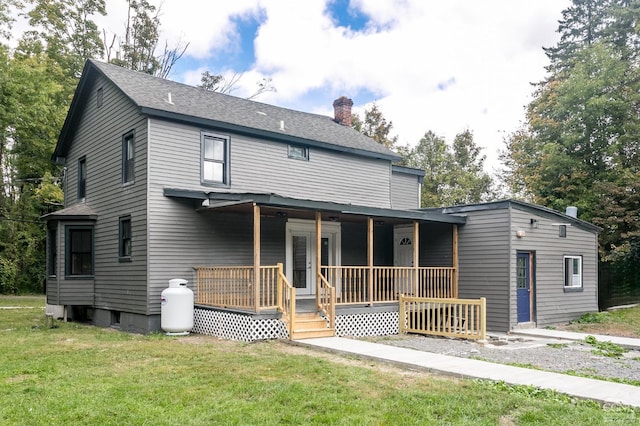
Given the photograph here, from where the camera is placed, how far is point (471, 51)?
2508 centimetres

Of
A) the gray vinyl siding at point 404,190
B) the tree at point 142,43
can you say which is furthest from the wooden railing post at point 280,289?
the tree at point 142,43

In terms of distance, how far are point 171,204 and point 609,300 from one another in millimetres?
15970

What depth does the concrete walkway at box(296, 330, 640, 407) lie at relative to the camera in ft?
19.7

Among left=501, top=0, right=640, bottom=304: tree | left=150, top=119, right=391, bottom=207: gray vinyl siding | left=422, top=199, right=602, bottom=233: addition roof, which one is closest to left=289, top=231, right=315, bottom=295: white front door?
left=150, top=119, right=391, bottom=207: gray vinyl siding

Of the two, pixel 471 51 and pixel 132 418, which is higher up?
pixel 471 51

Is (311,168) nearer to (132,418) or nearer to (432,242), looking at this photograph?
(432,242)

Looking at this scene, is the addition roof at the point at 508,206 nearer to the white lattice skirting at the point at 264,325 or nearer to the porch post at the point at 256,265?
the white lattice skirting at the point at 264,325

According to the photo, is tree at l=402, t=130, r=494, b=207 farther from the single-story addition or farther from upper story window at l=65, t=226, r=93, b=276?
upper story window at l=65, t=226, r=93, b=276

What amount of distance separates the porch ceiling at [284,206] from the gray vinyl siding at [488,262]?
53cm

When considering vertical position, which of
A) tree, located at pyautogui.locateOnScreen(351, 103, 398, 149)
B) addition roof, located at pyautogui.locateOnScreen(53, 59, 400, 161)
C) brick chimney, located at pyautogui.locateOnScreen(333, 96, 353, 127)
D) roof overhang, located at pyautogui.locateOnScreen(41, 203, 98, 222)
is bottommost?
roof overhang, located at pyautogui.locateOnScreen(41, 203, 98, 222)

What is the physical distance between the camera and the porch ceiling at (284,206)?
10.4 metres

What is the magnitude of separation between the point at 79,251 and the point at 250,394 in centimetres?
1044

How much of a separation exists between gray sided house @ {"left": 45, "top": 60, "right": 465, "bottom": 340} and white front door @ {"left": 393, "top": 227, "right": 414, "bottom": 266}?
0.21ft

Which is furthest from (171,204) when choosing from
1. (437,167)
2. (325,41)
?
(437,167)
